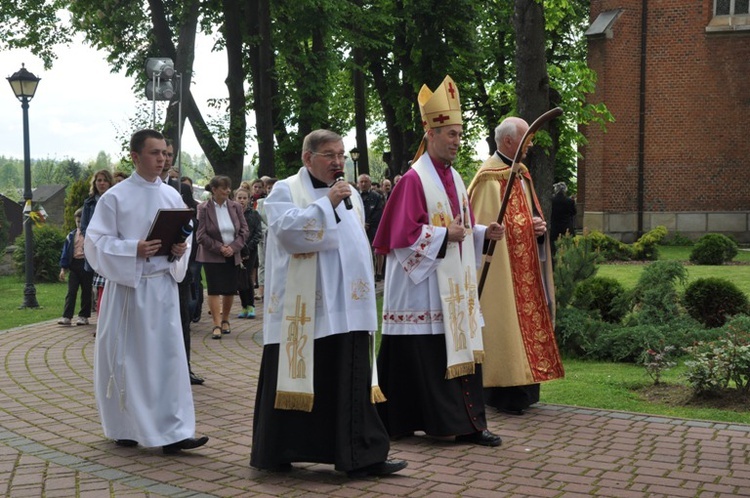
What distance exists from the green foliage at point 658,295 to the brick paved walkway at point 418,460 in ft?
12.6

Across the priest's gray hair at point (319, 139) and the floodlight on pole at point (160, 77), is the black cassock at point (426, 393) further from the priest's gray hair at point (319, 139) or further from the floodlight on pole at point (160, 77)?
the floodlight on pole at point (160, 77)

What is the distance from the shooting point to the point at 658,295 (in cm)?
1164

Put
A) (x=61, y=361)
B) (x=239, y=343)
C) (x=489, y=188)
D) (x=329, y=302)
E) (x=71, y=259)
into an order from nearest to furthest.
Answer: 1. (x=329, y=302)
2. (x=489, y=188)
3. (x=61, y=361)
4. (x=239, y=343)
5. (x=71, y=259)

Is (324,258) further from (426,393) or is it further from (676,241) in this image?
(676,241)

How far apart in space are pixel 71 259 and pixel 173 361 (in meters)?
8.03

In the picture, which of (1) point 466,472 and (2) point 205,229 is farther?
(2) point 205,229

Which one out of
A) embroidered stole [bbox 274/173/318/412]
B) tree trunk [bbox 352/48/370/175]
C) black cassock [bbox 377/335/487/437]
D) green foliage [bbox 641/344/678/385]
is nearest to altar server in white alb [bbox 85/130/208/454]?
embroidered stole [bbox 274/173/318/412]

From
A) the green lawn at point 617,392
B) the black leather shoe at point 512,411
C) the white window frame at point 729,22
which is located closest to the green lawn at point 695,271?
the green lawn at point 617,392

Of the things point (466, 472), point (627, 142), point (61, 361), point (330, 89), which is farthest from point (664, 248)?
point (466, 472)

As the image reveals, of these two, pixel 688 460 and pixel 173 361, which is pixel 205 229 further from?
pixel 688 460

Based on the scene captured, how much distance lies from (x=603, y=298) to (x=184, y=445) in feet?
22.8

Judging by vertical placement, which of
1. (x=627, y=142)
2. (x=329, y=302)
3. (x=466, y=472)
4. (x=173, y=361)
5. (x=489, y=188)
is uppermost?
(x=627, y=142)

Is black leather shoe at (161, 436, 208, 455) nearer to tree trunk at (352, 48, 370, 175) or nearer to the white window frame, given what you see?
tree trunk at (352, 48, 370, 175)

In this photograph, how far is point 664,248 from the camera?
2802 cm
